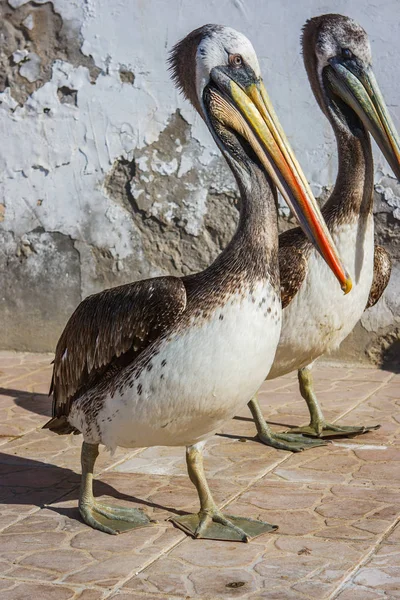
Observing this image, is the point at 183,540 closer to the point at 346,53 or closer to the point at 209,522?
the point at 209,522

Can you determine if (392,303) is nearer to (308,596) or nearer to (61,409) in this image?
(61,409)

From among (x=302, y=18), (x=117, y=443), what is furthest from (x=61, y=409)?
(x=302, y=18)

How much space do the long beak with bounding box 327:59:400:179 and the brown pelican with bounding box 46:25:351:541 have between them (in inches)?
51.8

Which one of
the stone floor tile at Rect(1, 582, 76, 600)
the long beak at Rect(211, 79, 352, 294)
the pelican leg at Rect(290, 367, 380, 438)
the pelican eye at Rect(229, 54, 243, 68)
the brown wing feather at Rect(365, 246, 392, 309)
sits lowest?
the stone floor tile at Rect(1, 582, 76, 600)

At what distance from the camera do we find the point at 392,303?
21.1ft

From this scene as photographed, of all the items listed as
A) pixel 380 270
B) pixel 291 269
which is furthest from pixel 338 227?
pixel 380 270

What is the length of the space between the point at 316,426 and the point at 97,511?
5.16 feet

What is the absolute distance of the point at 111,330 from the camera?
3.77 meters

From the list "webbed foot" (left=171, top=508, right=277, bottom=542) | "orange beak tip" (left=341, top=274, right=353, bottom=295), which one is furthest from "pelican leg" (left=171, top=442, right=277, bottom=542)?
"orange beak tip" (left=341, top=274, right=353, bottom=295)

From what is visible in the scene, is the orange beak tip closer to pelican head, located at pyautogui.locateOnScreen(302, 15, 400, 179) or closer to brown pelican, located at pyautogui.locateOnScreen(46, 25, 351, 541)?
brown pelican, located at pyautogui.locateOnScreen(46, 25, 351, 541)

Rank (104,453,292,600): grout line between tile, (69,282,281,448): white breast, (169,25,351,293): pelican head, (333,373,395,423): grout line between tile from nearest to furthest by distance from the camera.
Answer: (104,453,292,600): grout line between tile < (69,282,281,448): white breast < (169,25,351,293): pelican head < (333,373,395,423): grout line between tile

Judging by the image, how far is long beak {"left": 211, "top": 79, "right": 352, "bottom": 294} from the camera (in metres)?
3.57

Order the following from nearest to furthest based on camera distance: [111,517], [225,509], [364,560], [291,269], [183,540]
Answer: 1. [364,560]
2. [183,540]
3. [111,517]
4. [225,509]
5. [291,269]

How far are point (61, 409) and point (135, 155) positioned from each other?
3.00 metres
